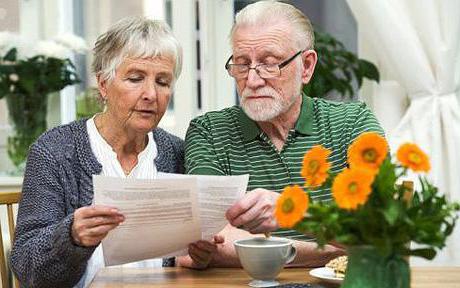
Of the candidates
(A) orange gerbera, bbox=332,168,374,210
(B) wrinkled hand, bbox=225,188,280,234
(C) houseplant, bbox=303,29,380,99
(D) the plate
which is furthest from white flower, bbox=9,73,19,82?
(A) orange gerbera, bbox=332,168,374,210

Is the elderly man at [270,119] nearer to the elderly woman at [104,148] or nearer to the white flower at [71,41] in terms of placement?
the elderly woman at [104,148]

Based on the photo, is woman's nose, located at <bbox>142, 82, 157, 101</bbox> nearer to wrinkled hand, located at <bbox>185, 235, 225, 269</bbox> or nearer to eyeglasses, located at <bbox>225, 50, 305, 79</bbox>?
eyeglasses, located at <bbox>225, 50, 305, 79</bbox>

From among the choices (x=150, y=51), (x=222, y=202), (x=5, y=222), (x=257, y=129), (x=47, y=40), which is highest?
(x=47, y=40)

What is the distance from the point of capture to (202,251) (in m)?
1.73

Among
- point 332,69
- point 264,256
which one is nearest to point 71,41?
point 332,69

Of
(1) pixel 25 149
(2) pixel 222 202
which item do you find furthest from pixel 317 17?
(2) pixel 222 202

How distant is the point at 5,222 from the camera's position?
3266mm

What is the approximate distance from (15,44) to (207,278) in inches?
75.0

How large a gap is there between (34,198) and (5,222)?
1.54 meters

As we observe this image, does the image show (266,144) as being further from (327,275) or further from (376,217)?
(376,217)

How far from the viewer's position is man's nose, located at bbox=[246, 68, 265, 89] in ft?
6.41

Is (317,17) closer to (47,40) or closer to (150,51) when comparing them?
(47,40)

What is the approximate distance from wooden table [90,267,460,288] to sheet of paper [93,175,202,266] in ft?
0.15

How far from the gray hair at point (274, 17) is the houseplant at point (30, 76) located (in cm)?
137
